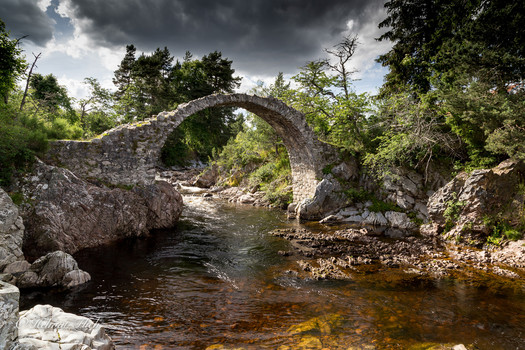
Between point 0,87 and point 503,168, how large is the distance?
60.0 feet

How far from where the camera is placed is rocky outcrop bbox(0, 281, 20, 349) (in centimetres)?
216

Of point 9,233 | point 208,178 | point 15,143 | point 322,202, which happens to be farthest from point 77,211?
point 208,178

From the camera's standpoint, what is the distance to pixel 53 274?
5469 mm

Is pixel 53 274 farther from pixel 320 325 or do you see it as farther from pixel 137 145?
pixel 137 145

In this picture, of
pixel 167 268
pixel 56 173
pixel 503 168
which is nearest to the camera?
pixel 167 268

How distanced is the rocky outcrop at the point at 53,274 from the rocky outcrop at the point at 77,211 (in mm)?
1326

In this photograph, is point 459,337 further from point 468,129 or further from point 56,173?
point 56,173

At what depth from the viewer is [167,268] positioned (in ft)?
22.8

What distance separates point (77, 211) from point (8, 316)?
650cm

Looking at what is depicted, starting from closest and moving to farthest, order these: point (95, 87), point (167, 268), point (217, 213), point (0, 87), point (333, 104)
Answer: point (167, 268), point (0, 87), point (217, 213), point (333, 104), point (95, 87)

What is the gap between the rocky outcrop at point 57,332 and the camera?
8.85 ft

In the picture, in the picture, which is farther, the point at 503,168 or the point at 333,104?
the point at 333,104

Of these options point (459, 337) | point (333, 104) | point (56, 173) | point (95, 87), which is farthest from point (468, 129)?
point (95, 87)

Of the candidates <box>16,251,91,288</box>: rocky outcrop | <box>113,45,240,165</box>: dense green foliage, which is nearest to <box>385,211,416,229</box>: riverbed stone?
<box>16,251,91,288</box>: rocky outcrop
